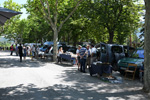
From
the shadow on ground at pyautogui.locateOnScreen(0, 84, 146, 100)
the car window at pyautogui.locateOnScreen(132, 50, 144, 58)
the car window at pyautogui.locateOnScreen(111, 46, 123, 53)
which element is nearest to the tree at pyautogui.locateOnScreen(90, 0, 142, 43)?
the car window at pyautogui.locateOnScreen(111, 46, 123, 53)

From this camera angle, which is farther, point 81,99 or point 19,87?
point 19,87

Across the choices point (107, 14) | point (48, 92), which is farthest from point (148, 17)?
point (107, 14)

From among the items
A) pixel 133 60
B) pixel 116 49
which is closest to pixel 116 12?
pixel 116 49

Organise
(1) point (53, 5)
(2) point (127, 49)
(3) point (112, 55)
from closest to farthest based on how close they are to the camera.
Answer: (3) point (112, 55)
(2) point (127, 49)
(1) point (53, 5)

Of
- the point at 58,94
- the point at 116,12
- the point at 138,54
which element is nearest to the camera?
the point at 58,94

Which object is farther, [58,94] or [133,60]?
[133,60]

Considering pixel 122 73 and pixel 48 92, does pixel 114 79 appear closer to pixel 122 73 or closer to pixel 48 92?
pixel 122 73

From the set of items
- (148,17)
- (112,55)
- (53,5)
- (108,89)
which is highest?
(53,5)

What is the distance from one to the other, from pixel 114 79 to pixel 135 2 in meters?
18.4

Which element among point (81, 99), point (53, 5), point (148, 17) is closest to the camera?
point (81, 99)

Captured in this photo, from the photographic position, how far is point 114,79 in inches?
355

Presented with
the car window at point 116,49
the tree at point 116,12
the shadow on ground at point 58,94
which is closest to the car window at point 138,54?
the car window at point 116,49

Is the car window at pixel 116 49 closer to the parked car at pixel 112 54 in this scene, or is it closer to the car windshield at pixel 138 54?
the parked car at pixel 112 54

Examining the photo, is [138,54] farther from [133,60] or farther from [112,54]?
[112,54]
